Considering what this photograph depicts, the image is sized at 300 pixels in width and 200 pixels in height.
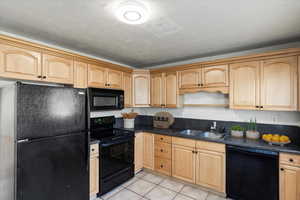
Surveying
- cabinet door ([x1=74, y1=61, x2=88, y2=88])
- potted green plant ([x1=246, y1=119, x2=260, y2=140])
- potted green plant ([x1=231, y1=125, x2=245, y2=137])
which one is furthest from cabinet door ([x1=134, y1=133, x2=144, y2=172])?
potted green plant ([x1=246, y1=119, x2=260, y2=140])

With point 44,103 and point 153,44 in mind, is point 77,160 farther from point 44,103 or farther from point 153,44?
point 153,44

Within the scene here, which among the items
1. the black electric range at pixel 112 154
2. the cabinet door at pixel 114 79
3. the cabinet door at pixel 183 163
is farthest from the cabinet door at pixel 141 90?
the cabinet door at pixel 183 163

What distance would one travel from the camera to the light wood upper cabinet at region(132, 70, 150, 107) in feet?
10.6

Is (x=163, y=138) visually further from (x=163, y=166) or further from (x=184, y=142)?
(x=163, y=166)

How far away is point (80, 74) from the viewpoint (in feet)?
7.48

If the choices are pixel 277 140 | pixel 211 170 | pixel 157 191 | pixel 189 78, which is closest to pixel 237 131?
pixel 277 140

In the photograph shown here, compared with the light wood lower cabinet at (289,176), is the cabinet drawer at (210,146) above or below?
above

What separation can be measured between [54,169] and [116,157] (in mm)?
991

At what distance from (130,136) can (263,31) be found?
2.55 meters

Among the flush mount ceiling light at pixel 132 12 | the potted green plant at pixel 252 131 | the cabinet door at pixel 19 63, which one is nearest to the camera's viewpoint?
the flush mount ceiling light at pixel 132 12

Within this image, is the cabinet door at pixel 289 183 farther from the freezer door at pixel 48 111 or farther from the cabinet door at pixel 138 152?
the freezer door at pixel 48 111

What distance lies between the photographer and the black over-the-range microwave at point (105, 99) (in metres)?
2.33

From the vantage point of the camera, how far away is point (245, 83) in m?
2.27

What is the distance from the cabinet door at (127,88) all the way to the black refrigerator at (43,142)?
1229 millimetres
